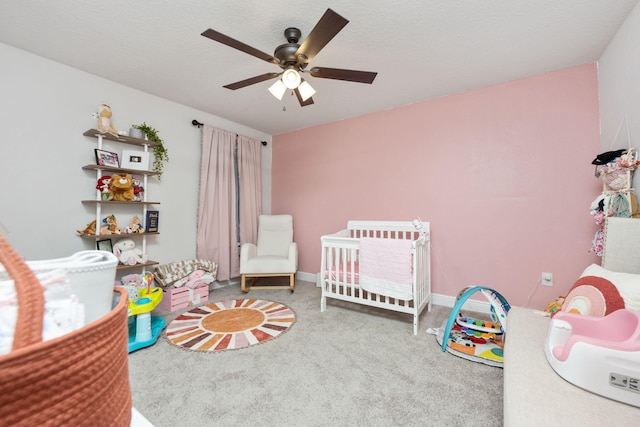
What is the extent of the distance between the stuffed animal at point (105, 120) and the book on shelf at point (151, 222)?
833 millimetres

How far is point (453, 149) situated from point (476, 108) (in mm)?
437

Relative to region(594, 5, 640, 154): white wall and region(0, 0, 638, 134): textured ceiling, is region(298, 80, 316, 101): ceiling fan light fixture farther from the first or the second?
region(594, 5, 640, 154): white wall

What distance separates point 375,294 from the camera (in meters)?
2.71

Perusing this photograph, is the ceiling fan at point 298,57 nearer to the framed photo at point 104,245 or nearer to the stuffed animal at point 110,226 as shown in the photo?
the stuffed animal at point 110,226

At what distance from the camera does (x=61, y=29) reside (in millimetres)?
1883

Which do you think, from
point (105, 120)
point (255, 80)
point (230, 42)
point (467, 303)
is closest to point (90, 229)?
point (105, 120)

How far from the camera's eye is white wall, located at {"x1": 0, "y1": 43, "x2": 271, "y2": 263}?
2.09 metres

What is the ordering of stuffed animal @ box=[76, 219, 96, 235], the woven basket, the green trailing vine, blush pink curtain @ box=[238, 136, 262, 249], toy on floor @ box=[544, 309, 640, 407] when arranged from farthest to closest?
blush pink curtain @ box=[238, 136, 262, 249], the green trailing vine, stuffed animal @ box=[76, 219, 96, 235], toy on floor @ box=[544, 309, 640, 407], the woven basket

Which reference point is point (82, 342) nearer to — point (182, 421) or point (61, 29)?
point (182, 421)

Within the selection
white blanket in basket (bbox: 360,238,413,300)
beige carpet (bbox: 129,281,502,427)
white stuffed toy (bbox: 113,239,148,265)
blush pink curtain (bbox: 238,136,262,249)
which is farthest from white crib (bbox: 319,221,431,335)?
white stuffed toy (bbox: 113,239,148,265)

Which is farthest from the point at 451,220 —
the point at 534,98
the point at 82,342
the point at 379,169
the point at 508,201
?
the point at 82,342

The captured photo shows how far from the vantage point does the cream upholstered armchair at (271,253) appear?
323 centimetres

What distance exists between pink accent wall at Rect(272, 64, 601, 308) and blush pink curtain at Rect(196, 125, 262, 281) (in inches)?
47.9

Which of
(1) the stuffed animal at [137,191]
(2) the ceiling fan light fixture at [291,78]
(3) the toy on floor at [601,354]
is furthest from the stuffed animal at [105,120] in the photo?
(3) the toy on floor at [601,354]
